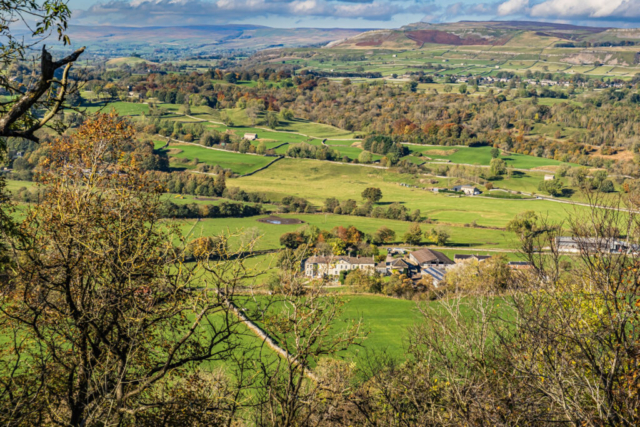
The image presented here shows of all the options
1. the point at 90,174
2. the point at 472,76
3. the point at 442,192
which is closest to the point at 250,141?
the point at 442,192

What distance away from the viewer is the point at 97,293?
705 cm

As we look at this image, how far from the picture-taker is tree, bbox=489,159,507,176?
83.8m

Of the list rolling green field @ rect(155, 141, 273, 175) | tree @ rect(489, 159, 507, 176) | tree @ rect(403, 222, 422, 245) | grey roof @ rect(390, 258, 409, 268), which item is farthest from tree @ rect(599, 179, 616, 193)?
rolling green field @ rect(155, 141, 273, 175)

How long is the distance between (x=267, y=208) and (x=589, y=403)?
2234 inches

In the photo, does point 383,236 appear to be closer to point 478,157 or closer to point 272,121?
point 478,157

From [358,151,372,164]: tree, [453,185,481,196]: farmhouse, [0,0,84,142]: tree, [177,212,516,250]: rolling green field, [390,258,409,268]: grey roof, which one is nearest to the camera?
[0,0,84,142]: tree

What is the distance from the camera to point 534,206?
66.3 metres

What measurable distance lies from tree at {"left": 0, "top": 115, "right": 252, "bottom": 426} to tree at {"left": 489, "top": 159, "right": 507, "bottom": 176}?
8240 cm

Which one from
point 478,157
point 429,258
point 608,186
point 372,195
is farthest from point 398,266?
point 478,157

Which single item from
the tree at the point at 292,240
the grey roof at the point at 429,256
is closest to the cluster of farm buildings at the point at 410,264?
the grey roof at the point at 429,256

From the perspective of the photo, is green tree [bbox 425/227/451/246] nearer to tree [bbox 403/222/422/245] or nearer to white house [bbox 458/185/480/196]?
tree [bbox 403/222/422/245]

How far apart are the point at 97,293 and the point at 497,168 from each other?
84373 millimetres

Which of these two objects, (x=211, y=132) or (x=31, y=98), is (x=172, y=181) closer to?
(x=211, y=132)

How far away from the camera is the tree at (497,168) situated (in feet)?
275
